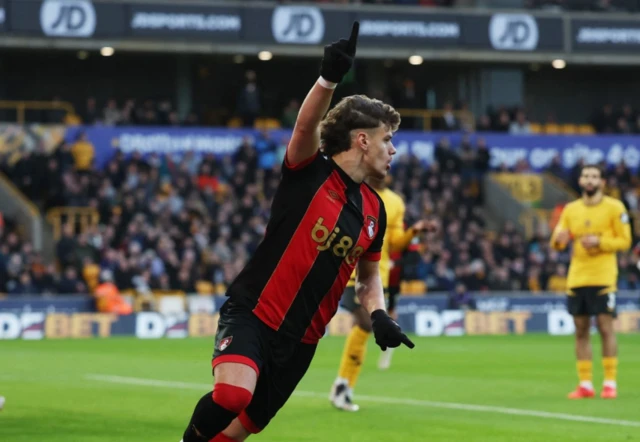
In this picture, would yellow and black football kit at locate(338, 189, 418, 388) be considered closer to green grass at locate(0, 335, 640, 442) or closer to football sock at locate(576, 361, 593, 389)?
green grass at locate(0, 335, 640, 442)

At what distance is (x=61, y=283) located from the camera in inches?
1088

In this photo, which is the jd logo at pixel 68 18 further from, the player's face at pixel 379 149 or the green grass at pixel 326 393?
the player's face at pixel 379 149

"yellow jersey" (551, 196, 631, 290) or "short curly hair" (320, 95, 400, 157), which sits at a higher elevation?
Answer: "short curly hair" (320, 95, 400, 157)

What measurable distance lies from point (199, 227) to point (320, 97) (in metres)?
24.7

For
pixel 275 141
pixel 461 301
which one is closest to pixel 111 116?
pixel 275 141

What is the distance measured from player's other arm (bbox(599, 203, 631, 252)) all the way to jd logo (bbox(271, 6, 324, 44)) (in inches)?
937

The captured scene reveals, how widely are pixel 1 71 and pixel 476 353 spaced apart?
22.6 m

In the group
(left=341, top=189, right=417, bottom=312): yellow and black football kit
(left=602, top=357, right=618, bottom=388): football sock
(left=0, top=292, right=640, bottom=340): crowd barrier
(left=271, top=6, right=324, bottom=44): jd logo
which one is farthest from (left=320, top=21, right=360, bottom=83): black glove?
(left=271, top=6, right=324, bottom=44): jd logo

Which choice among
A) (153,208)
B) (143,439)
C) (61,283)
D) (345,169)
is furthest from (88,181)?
(345,169)

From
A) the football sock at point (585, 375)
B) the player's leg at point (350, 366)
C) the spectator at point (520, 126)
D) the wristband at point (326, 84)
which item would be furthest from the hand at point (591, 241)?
the spectator at point (520, 126)

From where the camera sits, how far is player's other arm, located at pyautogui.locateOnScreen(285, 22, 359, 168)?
6496 mm

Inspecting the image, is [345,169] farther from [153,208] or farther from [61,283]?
[153,208]

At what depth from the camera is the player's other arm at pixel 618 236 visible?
14008mm

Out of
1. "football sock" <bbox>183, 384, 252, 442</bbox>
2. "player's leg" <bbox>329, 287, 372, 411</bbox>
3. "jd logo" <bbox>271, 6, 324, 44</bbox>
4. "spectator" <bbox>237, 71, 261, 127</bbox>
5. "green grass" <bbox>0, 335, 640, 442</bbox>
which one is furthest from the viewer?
"jd logo" <bbox>271, 6, 324, 44</bbox>
